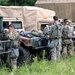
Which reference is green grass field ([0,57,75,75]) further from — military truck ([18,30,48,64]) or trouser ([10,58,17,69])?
military truck ([18,30,48,64])

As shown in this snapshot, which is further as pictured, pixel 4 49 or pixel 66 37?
pixel 66 37

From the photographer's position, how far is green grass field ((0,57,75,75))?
9628 mm

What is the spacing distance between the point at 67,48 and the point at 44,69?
2.46 metres

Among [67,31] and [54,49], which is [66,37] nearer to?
[67,31]

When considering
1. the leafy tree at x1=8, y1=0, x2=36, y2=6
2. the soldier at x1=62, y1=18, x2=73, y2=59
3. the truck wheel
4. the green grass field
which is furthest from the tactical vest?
the leafy tree at x1=8, y1=0, x2=36, y2=6

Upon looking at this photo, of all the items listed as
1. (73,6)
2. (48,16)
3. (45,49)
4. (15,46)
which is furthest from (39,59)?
(73,6)

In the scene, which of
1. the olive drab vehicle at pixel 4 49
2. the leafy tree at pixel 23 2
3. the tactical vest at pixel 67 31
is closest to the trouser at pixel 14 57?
the olive drab vehicle at pixel 4 49

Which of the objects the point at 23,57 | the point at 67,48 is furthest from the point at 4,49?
the point at 67,48

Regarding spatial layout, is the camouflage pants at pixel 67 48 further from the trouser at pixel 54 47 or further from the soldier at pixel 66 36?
the trouser at pixel 54 47

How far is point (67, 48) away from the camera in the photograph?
1223 cm

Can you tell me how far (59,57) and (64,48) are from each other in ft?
2.20

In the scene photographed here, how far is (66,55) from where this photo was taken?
12.0 m

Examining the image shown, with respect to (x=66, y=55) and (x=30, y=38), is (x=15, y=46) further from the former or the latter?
(x=66, y=55)

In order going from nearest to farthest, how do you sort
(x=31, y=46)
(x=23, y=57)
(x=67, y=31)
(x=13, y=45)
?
(x=13, y=45), (x=23, y=57), (x=31, y=46), (x=67, y=31)
